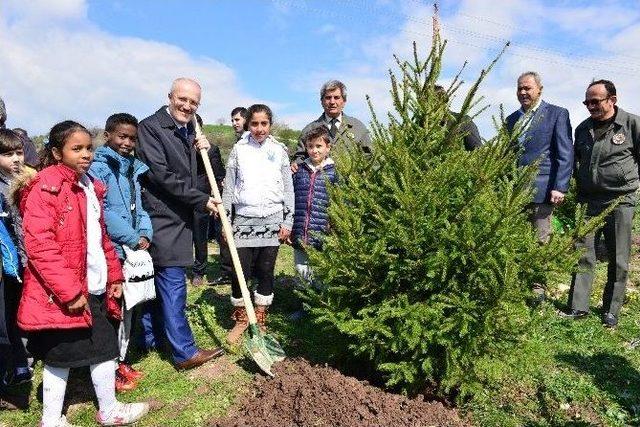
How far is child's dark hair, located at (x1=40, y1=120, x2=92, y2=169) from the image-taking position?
3426 millimetres

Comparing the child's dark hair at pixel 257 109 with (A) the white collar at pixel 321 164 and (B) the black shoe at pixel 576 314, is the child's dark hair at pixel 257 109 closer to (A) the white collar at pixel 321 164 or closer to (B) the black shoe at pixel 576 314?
(A) the white collar at pixel 321 164

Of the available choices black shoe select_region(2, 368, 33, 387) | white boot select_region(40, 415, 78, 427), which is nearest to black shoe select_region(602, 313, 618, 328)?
white boot select_region(40, 415, 78, 427)

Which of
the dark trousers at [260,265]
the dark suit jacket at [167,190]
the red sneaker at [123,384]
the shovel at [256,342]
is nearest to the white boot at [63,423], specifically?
the red sneaker at [123,384]

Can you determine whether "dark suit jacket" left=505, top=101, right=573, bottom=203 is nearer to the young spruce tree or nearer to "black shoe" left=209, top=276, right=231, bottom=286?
the young spruce tree

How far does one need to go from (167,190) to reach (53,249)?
1.23 m

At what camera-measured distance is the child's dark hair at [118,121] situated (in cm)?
418

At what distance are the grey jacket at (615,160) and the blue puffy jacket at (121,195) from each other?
4852 millimetres

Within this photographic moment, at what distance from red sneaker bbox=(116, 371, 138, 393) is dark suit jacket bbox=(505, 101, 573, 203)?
15.2 feet

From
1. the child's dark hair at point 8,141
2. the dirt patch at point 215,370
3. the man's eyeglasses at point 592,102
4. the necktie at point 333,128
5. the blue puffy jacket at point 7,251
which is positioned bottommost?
the dirt patch at point 215,370

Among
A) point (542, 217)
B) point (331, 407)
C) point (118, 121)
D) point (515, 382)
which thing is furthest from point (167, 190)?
point (542, 217)

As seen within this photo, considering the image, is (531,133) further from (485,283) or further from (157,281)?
(157,281)

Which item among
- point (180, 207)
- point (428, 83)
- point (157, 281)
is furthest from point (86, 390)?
point (428, 83)

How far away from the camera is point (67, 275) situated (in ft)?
10.8

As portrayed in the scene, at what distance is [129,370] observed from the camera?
453 centimetres
